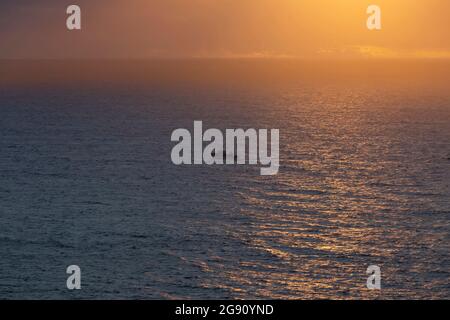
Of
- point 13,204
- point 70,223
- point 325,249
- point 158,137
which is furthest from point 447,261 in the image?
point 158,137

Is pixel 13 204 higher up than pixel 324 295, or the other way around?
pixel 13 204

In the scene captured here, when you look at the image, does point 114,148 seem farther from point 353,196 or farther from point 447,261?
point 447,261

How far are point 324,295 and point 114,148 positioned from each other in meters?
81.7

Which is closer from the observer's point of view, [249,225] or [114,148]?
[249,225]

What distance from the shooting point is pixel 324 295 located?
67875mm

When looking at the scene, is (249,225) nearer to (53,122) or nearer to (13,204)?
(13,204)

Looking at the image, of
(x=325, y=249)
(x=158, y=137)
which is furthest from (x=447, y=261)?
(x=158, y=137)

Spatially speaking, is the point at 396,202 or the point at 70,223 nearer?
the point at 70,223

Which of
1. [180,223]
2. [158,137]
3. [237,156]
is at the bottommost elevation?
[180,223]

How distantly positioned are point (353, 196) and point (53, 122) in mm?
101609
